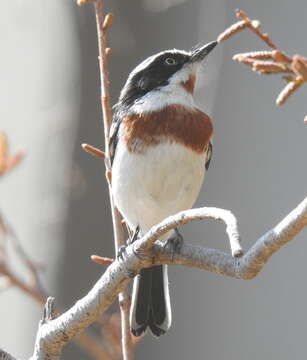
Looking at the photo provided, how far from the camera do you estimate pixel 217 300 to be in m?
6.92

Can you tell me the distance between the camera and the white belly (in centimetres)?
378

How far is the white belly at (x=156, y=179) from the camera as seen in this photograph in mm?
3781

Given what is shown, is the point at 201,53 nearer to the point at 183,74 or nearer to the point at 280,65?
the point at 183,74

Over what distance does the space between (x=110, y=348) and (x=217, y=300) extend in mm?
3691

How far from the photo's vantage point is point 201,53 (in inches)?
167

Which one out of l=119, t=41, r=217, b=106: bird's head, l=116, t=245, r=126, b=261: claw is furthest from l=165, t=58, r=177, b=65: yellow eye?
l=116, t=245, r=126, b=261: claw

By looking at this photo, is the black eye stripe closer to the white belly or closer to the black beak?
the black beak

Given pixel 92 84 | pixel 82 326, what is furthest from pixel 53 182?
pixel 82 326

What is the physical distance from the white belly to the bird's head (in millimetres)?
444

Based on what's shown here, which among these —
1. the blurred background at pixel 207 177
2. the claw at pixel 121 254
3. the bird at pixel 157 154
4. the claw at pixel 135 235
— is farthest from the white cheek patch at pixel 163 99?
the blurred background at pixel 207 177

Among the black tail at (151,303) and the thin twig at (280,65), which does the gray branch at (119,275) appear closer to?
the thin twig at (280,65)

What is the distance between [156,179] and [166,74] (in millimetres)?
734

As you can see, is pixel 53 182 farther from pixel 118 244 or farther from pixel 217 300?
pixel 118 244

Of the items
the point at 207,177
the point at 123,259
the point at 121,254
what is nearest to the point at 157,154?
the point at 121,254
